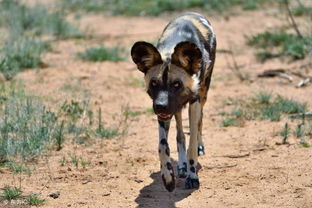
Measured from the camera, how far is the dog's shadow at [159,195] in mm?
5063

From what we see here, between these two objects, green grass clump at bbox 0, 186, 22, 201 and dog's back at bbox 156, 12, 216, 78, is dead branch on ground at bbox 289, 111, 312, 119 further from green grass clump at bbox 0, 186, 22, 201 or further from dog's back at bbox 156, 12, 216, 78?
green grass clump at bbox 0, 186, 22, 201

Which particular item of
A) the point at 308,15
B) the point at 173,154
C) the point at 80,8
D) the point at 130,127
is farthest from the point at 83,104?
the point at 80,8

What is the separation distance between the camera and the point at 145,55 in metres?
5.18

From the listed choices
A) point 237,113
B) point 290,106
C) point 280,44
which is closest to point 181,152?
point 237,113

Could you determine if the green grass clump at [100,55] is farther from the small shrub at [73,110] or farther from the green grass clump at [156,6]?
the green grass clump at [156,6]

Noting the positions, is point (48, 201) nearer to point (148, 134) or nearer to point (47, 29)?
point (148, 134)

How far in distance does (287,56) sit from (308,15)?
244cm

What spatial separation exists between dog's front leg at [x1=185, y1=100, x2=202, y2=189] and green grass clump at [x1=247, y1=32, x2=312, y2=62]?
4.31 meters

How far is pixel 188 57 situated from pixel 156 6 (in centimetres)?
873

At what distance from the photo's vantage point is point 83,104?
7.68 meters

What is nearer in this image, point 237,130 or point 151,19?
point 237,130

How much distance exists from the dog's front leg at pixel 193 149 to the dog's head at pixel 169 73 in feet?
1.12

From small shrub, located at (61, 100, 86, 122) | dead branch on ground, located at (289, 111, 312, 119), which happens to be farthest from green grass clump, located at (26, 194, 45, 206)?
dead branch on ground, located at (289, 111, 312, 119)

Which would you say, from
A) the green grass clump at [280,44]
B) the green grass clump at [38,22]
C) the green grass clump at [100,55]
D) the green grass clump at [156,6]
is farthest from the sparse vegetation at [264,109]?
the green grass clump at [156,6]
